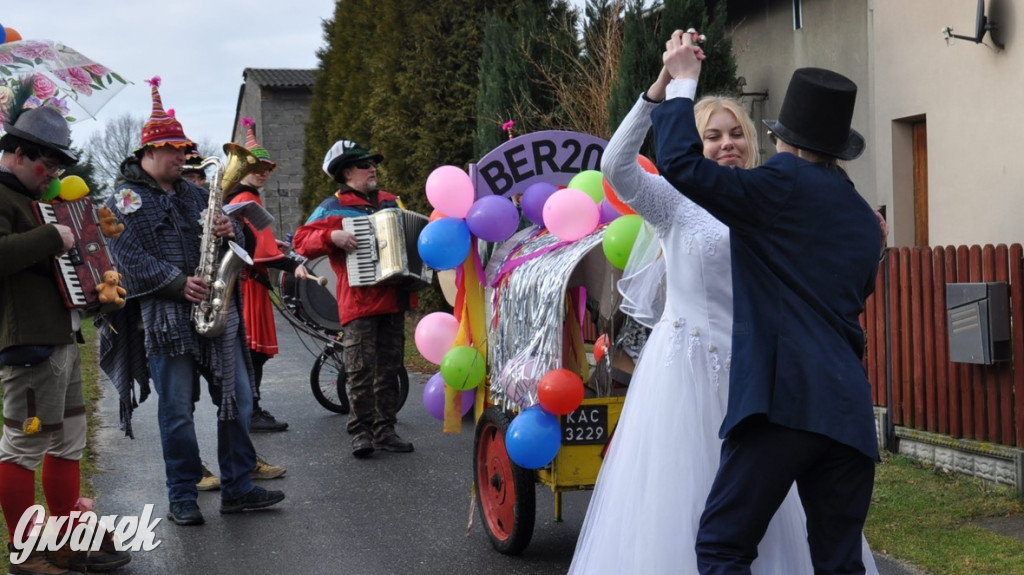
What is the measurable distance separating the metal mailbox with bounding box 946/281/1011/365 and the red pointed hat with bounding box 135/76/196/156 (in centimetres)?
468

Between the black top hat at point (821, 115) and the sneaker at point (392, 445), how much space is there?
18.5 ft

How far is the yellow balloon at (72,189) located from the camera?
5332 millimetres

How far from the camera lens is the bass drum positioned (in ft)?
34.9

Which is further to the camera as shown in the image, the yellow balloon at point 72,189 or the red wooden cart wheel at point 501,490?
the red wooden cart wheel at point 501,490

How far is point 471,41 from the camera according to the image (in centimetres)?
1752

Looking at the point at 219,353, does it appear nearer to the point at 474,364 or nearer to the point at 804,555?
the point at 474,364

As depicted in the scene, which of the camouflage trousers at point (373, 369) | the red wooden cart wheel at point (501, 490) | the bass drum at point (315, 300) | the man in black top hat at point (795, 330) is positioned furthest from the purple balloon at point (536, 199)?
the bass drum at point (315, 300)

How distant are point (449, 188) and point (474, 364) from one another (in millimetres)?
913

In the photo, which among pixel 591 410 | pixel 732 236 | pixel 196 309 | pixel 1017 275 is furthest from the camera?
pixel 1017 275

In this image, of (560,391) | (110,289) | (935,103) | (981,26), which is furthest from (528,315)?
(935,103)

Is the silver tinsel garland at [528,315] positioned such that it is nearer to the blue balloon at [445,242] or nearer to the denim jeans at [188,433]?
the blue balloon at [445,242]

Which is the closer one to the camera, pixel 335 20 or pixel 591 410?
pixel 591 410

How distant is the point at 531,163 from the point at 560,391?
1.46 m

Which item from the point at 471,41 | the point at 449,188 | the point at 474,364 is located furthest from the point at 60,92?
the point at 471,41
